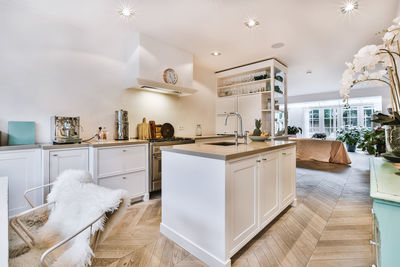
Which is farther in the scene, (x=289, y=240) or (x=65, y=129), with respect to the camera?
(x=65, y=129)

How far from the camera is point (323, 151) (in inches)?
219

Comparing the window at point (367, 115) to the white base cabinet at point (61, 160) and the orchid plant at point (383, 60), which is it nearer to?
the orchid plant at point (383, 60)

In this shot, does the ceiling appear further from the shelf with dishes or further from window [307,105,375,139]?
window [307,105,375,139]

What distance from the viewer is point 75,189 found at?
3.68ft

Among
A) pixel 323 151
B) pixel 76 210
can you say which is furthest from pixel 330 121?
pixel 76 210

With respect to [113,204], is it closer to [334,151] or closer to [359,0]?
[359,0]

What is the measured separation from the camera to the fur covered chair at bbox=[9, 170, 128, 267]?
0.91 m

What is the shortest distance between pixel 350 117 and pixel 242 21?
27.4ft

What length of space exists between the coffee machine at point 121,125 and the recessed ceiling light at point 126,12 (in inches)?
53.3

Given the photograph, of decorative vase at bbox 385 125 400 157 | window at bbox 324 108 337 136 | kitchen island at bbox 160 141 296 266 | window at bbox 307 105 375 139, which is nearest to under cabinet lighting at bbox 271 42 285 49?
kitchen island at bbox 160 141 296 266

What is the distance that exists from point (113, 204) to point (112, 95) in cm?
257

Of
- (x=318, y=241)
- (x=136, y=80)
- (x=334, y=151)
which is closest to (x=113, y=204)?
(x=318, y=241)

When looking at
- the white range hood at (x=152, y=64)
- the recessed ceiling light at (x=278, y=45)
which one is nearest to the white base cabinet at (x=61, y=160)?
the white range hood at (x=152, y=64)

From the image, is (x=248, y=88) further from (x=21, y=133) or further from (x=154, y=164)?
(x=21, y=133)
